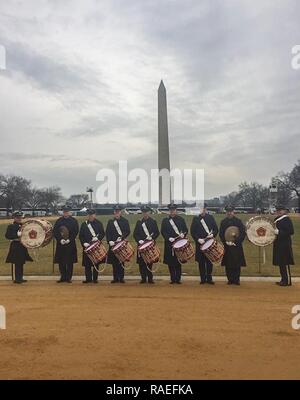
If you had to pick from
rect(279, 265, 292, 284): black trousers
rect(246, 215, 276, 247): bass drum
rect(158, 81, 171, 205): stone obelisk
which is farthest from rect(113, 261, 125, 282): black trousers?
rect(158, 81, 171, 205): stone obelisk

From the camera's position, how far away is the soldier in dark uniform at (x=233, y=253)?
10.3 m

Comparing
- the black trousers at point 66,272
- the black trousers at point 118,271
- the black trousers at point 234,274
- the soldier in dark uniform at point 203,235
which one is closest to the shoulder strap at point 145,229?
the black trousers at point 118,271

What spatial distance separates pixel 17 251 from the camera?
11.0 metres

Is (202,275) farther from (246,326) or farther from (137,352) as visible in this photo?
(137,352)

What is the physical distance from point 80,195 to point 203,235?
109m

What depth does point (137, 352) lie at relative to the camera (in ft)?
18.1

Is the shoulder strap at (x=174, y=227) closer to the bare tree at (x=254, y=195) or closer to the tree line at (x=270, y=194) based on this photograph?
the tree line at (x=270, y=194)

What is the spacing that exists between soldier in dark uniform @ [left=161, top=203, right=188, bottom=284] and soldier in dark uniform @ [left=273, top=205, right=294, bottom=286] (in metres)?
2.09

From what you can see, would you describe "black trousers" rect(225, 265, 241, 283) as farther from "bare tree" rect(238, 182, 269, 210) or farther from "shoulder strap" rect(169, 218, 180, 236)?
"bare tree" rect(238, 182, 269, 210)

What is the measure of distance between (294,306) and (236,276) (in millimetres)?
2451

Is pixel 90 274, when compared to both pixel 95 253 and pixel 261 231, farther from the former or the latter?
pixel 261 231

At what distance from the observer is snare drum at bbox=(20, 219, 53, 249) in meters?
11.3

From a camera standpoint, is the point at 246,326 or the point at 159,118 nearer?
the point at 246,326
